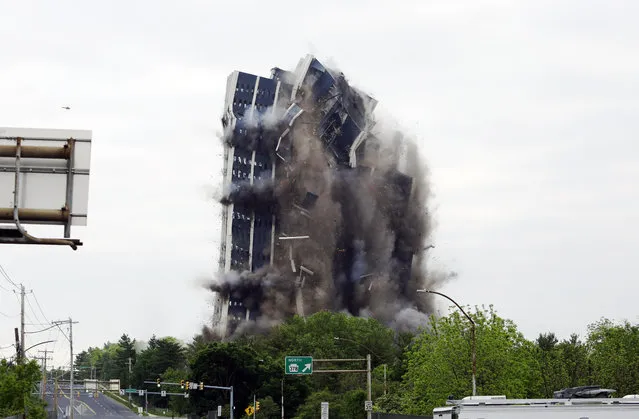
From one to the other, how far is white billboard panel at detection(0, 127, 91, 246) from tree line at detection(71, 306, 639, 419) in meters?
28.7

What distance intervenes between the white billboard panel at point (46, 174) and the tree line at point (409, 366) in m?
28.7

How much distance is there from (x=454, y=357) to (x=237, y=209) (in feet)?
415

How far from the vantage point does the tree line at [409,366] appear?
68500 millimetres

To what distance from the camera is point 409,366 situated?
256 ft

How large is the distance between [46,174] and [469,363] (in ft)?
178

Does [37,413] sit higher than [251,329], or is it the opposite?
[251,329]

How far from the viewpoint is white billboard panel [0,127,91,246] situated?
56.0 feet

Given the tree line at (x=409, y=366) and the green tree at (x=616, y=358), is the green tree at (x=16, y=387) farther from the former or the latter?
the green tree at (x=616, y=358)

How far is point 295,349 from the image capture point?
153875 millimetres

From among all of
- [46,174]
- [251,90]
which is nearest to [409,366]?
[46,174]

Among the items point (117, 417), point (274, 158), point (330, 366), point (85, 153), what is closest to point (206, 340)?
point (117, 417)

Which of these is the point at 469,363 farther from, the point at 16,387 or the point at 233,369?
the point at 233,369

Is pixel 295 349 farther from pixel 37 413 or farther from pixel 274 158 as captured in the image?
pixel 37 413


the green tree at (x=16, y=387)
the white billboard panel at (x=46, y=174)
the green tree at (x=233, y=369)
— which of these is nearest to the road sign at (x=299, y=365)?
the green tree at (x=16, y=387)
